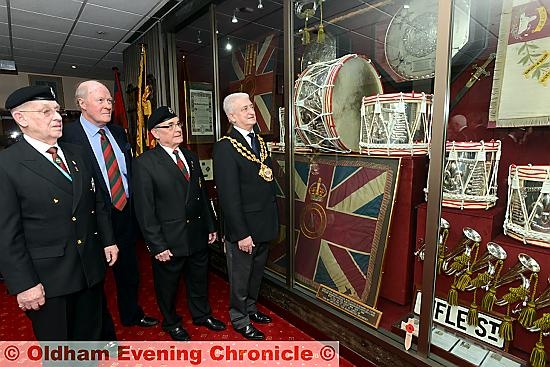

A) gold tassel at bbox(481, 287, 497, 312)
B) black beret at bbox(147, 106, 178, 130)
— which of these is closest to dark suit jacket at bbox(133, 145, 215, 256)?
black beret at bbox(147, 106, 178, 130)

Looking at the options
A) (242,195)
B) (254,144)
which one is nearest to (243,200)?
(242,195)

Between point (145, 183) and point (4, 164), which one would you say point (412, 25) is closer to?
point (145, 183)

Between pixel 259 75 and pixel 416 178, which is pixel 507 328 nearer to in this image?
pixel 416 178

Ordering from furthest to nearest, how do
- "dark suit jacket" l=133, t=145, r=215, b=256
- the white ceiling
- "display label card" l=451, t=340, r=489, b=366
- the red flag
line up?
the red flag
the white ceiling
"dark suit jacket" l=133, t=145, r=215, b=256
"display label card" l=451, t=340, r=489, b=366

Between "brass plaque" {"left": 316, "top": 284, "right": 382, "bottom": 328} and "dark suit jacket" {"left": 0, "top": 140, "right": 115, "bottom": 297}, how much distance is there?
1318mm

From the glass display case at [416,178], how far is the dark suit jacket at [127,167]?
1.05m

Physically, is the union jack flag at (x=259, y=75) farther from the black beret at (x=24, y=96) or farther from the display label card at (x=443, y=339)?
the display label card at (x=443, y=339)

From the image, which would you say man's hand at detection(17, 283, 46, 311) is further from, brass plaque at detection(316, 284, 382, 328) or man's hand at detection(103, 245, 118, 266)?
brass plaque at detection(316, 284, 382, 328)

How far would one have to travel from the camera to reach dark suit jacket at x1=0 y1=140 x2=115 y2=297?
4.48 feet

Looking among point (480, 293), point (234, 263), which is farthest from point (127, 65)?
point (480, 293)

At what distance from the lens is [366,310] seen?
1.95 metres

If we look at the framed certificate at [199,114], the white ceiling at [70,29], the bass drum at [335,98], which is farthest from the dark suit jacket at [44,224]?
the white ceiling at [70,29]

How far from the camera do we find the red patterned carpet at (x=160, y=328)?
2227mm

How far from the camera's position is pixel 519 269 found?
1.54 m
